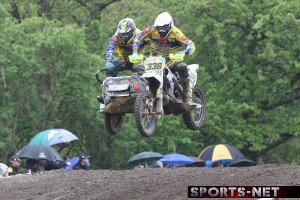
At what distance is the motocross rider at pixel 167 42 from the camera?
1892cm

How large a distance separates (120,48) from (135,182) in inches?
120

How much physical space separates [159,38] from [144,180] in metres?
2.93

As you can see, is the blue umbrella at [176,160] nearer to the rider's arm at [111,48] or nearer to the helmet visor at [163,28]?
the rider's arm at [111,48]

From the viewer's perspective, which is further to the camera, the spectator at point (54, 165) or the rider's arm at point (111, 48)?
the spectator at point (54, 165)

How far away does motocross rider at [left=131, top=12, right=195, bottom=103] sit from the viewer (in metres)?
18.9

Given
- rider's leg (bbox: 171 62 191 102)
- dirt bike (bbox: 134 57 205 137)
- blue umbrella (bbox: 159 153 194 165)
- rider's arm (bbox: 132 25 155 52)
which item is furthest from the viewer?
blue umbrella (bbox: 159 153 194 165)

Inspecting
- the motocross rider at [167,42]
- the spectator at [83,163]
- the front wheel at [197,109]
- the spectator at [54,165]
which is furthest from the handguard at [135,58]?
the spectator at [54,165]

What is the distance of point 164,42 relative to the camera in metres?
19.3

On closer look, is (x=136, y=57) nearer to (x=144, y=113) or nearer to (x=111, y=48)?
(x=111, y=48)

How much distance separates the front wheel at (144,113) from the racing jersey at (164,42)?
46.9 inches

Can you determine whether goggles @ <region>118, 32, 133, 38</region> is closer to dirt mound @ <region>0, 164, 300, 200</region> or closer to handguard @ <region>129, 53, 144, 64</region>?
handguard @ <region>129, 53, 144, 64</region>

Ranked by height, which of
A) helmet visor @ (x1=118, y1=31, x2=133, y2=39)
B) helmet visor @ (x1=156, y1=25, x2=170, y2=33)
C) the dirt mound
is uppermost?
helmet visor @ (x1=156, y1=25, x2=170, y2=33)

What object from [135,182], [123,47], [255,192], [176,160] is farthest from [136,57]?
[176,160]

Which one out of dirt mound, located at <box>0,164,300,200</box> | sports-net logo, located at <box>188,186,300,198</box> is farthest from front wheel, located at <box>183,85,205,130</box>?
sports-net logo, located at <box>188,186,300,198</box>
